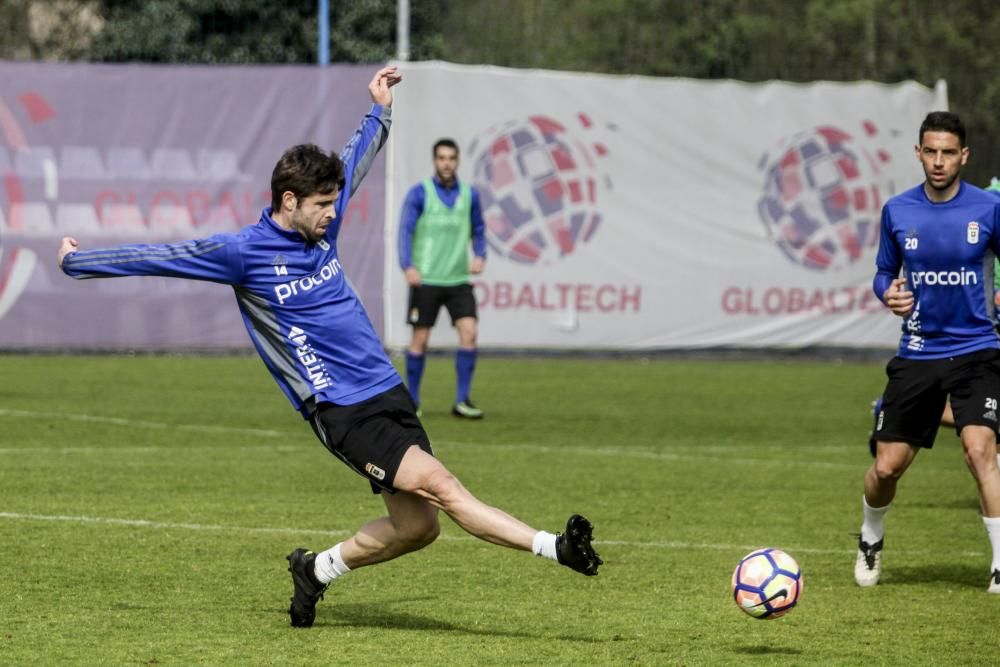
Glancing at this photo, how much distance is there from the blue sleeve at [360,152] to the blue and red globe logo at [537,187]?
13.4 m

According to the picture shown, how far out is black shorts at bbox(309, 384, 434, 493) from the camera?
6602 mm

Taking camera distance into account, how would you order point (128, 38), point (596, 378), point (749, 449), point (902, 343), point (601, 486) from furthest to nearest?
point (128, 38), point (596, 378), point (749, 449), point (601, 486), point (902, 343)

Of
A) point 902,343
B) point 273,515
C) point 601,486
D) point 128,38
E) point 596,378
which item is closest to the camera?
point 902,343

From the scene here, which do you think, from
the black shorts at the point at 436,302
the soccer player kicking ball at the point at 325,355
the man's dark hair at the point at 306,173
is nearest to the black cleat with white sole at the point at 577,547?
the soccer player kicking ball at the point at 325,355

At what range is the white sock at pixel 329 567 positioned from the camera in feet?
22.7

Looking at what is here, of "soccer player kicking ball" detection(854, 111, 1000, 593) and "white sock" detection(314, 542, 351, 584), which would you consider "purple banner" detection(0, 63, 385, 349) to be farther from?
"white sock" detection(314, 542, 351, 584)

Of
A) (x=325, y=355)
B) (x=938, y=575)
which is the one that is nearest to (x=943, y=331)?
(x=938, y=575)

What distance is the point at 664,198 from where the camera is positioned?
853 inches

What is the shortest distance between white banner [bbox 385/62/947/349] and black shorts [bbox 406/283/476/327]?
4812mm

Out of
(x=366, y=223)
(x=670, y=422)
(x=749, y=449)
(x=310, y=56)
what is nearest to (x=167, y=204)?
(x=366, y=223)

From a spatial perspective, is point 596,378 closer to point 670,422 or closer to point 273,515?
point 670,422

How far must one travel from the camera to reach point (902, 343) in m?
8.30

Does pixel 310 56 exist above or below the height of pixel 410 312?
above

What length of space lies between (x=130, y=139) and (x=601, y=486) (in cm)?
1096
